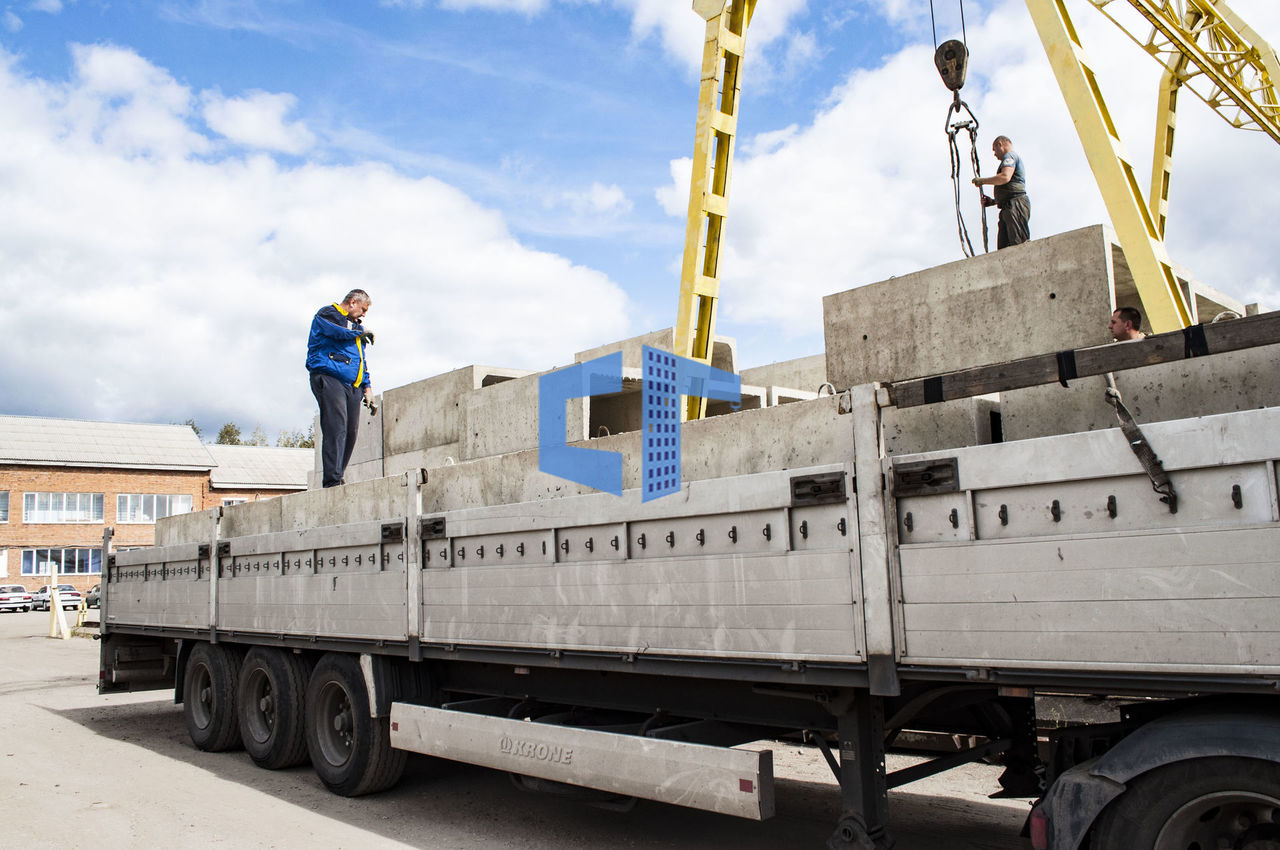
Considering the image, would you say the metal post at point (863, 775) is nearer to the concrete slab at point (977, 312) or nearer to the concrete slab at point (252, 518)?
the concrete slab at point (977, 312)

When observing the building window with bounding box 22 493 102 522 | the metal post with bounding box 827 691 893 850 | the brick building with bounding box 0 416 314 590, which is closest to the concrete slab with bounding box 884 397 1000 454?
the metal post with bounding box 827 691 893 850

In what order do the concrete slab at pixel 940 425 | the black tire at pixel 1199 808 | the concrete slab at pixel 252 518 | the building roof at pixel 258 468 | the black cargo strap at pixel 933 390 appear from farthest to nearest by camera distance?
1. the building roof at pixel 258 468
2. the concrete slab at pixel 252 518
3. the concrete slab at pixel 940 425
4. the black cargo strap at pixel 933 390
5. the black tire at pixel 1199 808

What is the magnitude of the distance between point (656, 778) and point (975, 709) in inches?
60.1

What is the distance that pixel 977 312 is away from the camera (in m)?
4.90

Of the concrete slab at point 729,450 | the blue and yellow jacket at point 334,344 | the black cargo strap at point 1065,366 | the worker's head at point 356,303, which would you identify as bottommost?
the concrete slab at point 729,450

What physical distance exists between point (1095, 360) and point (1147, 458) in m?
0.43

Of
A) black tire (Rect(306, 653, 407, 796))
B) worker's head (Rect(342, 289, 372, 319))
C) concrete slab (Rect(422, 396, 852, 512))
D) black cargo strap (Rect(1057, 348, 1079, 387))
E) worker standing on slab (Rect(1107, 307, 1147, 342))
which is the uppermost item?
worker's head (Rect(342, 289, 372, 319))

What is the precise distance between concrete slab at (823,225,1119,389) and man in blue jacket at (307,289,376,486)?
4336mm

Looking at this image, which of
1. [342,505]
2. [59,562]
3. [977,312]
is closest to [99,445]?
[59,562]

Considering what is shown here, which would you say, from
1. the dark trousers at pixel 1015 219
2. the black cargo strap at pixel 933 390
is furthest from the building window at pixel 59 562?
the black cargo strap at pixel 933 390

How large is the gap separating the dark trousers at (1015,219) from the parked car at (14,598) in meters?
40.9

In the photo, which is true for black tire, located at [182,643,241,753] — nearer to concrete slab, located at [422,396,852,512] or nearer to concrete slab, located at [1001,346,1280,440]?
concrete slab, located at [422,396,852,512]

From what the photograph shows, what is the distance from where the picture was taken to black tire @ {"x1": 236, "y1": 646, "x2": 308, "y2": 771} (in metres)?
7.58

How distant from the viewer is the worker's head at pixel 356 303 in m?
8.23
